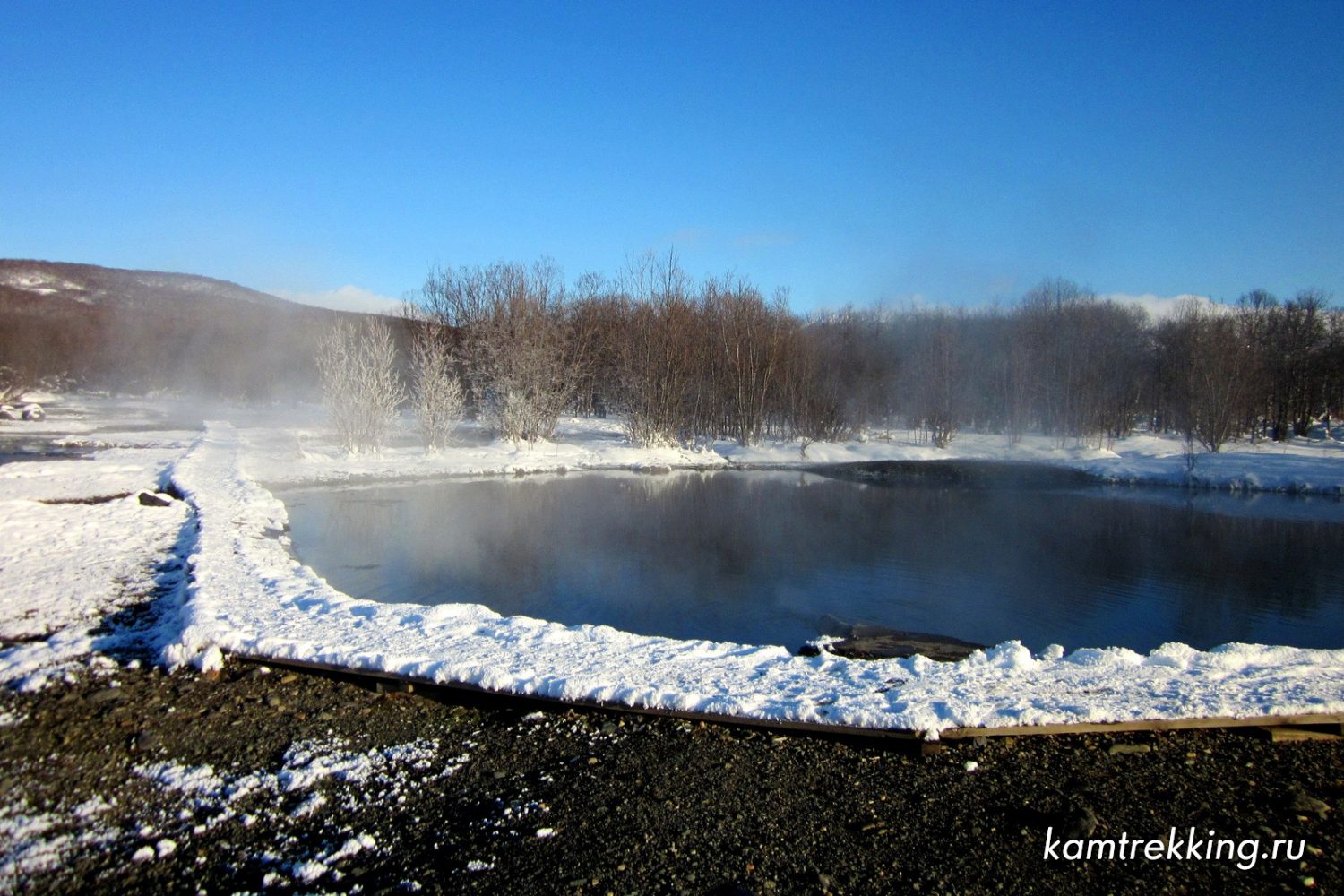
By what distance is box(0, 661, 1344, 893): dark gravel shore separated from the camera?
3.61m

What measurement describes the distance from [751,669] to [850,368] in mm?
35345

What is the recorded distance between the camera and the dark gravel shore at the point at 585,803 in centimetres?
361

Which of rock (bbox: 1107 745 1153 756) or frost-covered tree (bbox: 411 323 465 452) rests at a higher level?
frost-covered tree (bbox: 411 323 465 452)

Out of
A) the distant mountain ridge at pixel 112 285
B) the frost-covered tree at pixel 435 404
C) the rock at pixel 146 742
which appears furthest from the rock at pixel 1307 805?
the distant mountain ridge at pixel 112 285

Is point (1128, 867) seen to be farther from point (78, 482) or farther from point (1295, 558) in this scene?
point (78, 482)

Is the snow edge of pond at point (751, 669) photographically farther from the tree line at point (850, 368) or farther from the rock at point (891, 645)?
the tree line at point (850, 368)

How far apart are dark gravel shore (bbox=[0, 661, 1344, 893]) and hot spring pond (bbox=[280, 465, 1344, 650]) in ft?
11.6

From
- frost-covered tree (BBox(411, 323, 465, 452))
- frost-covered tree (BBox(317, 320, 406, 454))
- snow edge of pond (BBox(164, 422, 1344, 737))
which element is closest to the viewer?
snow edge of pond (BBox(164, 422, 1344, 737))

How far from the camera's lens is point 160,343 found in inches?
2368

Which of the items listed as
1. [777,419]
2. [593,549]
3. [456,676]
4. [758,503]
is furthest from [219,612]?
[777,419]

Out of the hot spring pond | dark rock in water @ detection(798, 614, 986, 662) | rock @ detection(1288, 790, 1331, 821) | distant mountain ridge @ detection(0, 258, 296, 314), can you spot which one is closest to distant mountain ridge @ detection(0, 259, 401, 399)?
distant mountain ridge @ detection(0, 258, 296, 314)

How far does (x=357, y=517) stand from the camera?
621 inches

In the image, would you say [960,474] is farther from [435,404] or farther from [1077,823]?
[1077,823]

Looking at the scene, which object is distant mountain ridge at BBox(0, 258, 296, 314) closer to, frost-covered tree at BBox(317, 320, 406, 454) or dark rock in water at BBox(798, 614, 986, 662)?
frost-covered tree at BBox(317, 320, 406, 454)
